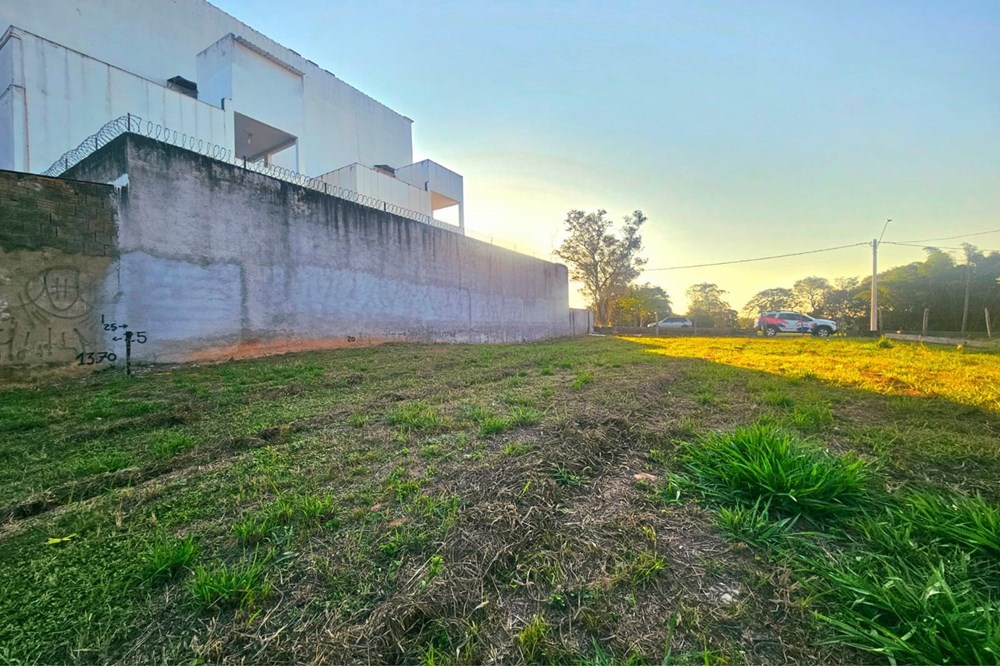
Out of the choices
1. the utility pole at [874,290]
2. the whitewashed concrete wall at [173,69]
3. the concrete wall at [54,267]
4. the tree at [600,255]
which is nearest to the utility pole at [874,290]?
the utility pole at [874,290]

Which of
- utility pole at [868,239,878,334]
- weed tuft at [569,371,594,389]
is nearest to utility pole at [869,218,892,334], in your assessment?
utility pole at [868,239,878,334]

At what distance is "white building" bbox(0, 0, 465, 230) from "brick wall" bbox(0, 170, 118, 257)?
500 cm

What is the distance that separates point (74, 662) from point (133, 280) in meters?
6.32

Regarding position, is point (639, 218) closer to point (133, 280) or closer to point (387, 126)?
point (387, 126)

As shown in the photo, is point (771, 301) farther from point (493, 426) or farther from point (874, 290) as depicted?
point (493, 426)

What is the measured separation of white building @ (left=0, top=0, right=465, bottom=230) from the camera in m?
8.02

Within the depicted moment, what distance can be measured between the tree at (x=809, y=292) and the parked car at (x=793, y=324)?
688 inches

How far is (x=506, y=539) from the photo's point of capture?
1.50 meters

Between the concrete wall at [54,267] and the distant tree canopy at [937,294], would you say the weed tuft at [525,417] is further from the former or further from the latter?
the distant tree canopy at [937,294]

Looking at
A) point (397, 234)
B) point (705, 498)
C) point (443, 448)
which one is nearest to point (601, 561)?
point (705, 498)

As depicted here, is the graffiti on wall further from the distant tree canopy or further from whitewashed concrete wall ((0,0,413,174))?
the distant tree canopy

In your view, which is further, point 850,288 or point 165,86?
point 850,288

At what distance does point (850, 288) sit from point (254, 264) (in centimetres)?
3590

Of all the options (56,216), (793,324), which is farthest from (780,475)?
(793,324)
